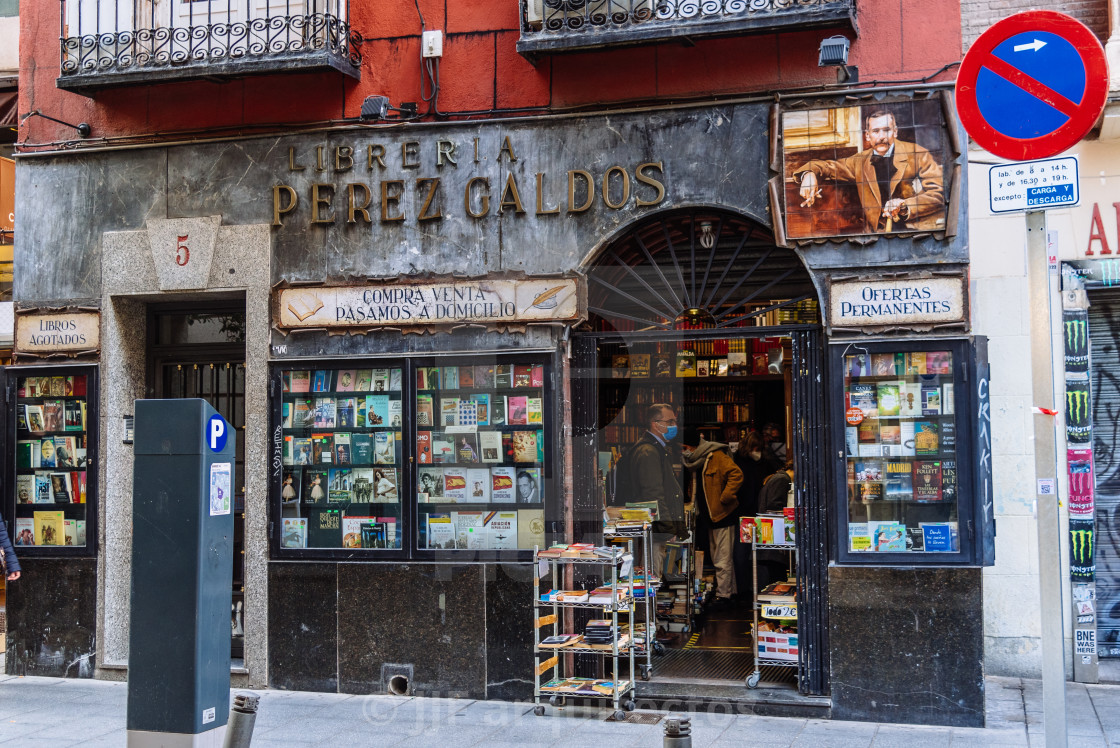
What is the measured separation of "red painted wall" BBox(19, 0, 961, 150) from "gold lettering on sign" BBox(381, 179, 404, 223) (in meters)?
0.71

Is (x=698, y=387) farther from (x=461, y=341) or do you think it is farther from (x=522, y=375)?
(x=461, y=341)

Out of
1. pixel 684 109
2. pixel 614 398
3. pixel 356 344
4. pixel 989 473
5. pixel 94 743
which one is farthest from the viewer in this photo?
pixel 614 398

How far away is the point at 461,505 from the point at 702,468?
138 inches

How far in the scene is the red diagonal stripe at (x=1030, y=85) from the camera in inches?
186

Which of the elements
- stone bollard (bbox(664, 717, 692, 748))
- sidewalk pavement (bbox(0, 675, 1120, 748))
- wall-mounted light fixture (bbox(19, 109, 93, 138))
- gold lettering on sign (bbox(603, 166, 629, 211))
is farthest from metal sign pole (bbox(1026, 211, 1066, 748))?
wall-mounted light fixture (bbox(19, 109, 93, 138))

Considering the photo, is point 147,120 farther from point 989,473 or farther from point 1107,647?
point 1107,647

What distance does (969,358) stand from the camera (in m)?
7.78

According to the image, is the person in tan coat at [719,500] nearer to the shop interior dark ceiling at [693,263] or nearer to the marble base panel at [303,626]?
the shop interior dark ceiling at [693,263]

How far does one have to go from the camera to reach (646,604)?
8836 millimetres

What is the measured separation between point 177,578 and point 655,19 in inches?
206

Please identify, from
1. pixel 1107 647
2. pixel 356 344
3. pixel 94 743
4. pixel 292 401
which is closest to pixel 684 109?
pixel 356 344

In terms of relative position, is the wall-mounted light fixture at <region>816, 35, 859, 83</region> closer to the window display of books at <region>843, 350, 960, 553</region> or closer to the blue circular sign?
the window display of books at <region>843, 350, 960, 553</region>

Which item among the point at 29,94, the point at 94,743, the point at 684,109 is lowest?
the point at 94,743

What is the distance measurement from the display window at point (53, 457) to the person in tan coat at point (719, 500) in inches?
230
